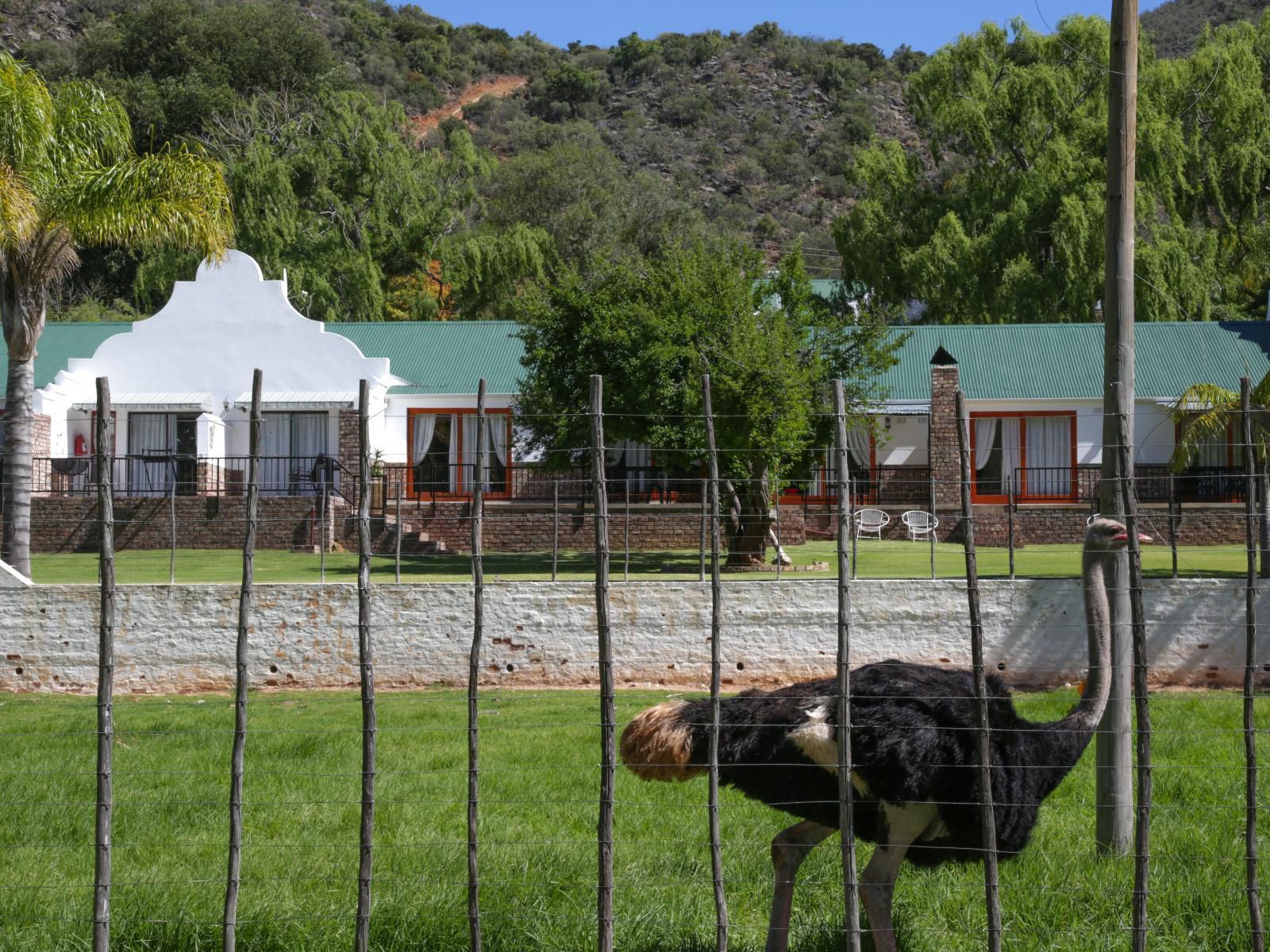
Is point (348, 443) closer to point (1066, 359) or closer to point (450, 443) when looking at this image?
point (450, 443)

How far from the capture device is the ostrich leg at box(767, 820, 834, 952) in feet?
17.6

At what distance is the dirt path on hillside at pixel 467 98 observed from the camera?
294 ft

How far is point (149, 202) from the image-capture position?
57.3 feet

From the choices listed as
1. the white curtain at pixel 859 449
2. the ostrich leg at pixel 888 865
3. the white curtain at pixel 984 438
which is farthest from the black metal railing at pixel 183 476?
the ostrich leg at pixel 888 865

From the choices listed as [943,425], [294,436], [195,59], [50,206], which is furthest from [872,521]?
[195,59]

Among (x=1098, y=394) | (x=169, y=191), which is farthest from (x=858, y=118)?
(x=169, y=191)

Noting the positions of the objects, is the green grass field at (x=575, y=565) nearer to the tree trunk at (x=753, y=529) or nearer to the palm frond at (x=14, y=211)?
the tree trunk at (x=753, y=529)

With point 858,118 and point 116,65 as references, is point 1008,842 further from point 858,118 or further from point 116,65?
point 858,118

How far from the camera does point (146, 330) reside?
29.8 meters

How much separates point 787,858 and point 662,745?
0.74 meters

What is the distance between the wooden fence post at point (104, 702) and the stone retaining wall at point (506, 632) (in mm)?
9784

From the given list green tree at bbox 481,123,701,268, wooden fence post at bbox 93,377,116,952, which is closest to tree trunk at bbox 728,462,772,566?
wooden fence post at bbox 93,377,116,952

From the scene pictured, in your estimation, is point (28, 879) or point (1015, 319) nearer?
point (28, 879)

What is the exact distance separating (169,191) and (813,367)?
35.5 feet
